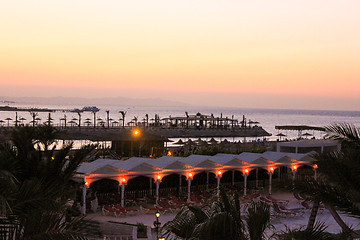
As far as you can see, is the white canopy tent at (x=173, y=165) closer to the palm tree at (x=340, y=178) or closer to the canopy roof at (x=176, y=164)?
the canopy roof at (x=176, y=164)

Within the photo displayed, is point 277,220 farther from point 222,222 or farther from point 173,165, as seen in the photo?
point 222,222

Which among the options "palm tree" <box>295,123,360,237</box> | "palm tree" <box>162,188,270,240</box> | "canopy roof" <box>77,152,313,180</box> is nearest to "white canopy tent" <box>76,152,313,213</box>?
"canopy roof" <box>77,152,313,180</box>

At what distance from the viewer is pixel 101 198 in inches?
627

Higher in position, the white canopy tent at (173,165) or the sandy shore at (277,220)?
the white canopy tent at (173,165)

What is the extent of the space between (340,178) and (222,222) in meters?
2.43

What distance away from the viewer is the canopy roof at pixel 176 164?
15.0 metres

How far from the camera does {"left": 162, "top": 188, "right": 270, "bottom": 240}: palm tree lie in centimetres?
473

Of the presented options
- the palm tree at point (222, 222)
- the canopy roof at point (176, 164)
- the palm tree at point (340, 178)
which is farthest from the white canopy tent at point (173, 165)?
the palm tree at point (222, 222)

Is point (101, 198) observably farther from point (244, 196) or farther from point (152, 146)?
point (152, 146)

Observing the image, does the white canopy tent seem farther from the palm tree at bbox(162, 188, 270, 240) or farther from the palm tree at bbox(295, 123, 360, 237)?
the palm tree at bbox(162, 188, 270, 240)

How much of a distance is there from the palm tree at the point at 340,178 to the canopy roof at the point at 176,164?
9.13 metres

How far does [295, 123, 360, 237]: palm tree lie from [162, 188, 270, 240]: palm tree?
1248 mm

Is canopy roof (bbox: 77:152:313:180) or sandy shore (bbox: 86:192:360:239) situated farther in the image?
canopy roof (bbox: 77:152:313:180)

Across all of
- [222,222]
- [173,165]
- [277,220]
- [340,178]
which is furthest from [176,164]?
[222,222]
